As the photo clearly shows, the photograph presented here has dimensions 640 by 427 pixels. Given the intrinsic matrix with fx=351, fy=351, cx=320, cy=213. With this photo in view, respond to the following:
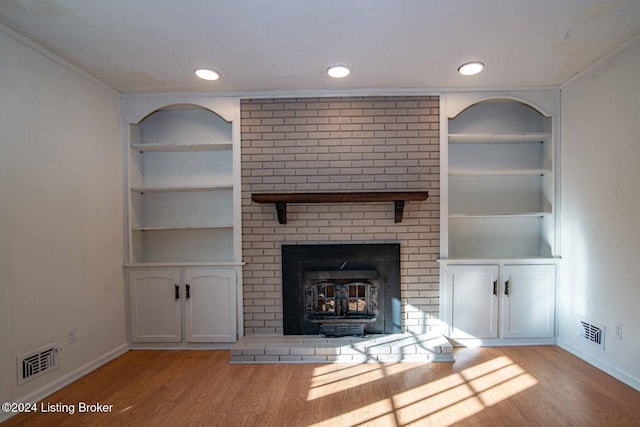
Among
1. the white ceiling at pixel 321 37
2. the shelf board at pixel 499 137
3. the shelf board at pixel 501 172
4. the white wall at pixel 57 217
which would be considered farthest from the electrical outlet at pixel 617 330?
the white wall at pixel 57 217

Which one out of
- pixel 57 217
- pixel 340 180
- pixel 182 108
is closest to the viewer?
pixel 57 217

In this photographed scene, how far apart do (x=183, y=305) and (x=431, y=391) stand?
2292 mm

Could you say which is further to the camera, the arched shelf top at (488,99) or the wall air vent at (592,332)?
the arched shelf top at (488,99)

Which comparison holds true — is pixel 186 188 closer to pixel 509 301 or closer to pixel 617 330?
pixel 509 301

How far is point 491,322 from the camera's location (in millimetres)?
3279

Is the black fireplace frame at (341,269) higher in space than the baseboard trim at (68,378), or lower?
higher

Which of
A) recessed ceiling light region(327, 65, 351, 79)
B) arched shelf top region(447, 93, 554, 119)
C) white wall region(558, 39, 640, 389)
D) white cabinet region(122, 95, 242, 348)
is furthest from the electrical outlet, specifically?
white cabinet region(122, 95, 242, 348)

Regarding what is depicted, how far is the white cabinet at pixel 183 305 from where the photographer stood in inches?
131

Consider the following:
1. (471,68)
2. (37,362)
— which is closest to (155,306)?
(37,362)

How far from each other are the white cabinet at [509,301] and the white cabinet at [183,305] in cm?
225

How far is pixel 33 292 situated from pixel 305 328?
2.13 m

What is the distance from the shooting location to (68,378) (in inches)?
105

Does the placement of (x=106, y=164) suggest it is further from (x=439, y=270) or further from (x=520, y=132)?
(x=520, y=132)

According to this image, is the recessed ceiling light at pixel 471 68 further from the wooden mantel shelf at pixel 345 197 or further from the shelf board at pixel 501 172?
the wooden mantel shelf at pixel 345 197
